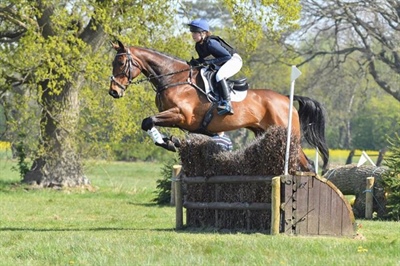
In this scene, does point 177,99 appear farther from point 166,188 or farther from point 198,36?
point 166,188

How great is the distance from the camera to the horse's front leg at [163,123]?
46.4 ft

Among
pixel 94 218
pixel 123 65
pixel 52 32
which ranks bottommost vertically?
pixel 94 218

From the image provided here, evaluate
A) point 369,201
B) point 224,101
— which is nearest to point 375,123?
point 369,201

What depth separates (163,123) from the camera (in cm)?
1427

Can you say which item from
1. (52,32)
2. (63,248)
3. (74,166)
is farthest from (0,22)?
(63,248)

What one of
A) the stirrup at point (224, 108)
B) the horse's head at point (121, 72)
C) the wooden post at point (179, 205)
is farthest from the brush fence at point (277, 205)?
the horse's head at point (121, 72)

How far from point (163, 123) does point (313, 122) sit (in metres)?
3.26

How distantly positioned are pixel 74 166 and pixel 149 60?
1414 centimetres

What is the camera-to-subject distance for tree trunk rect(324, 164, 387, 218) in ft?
58.7

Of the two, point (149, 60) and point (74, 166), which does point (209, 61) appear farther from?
point (74, 166)

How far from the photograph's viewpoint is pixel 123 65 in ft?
47.1

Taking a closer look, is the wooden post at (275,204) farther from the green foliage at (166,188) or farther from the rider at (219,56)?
the green foliage at (166,188)

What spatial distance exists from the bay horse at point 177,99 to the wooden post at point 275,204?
224cm

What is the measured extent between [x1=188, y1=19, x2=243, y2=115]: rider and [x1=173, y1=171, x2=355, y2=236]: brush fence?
5.16 feet
